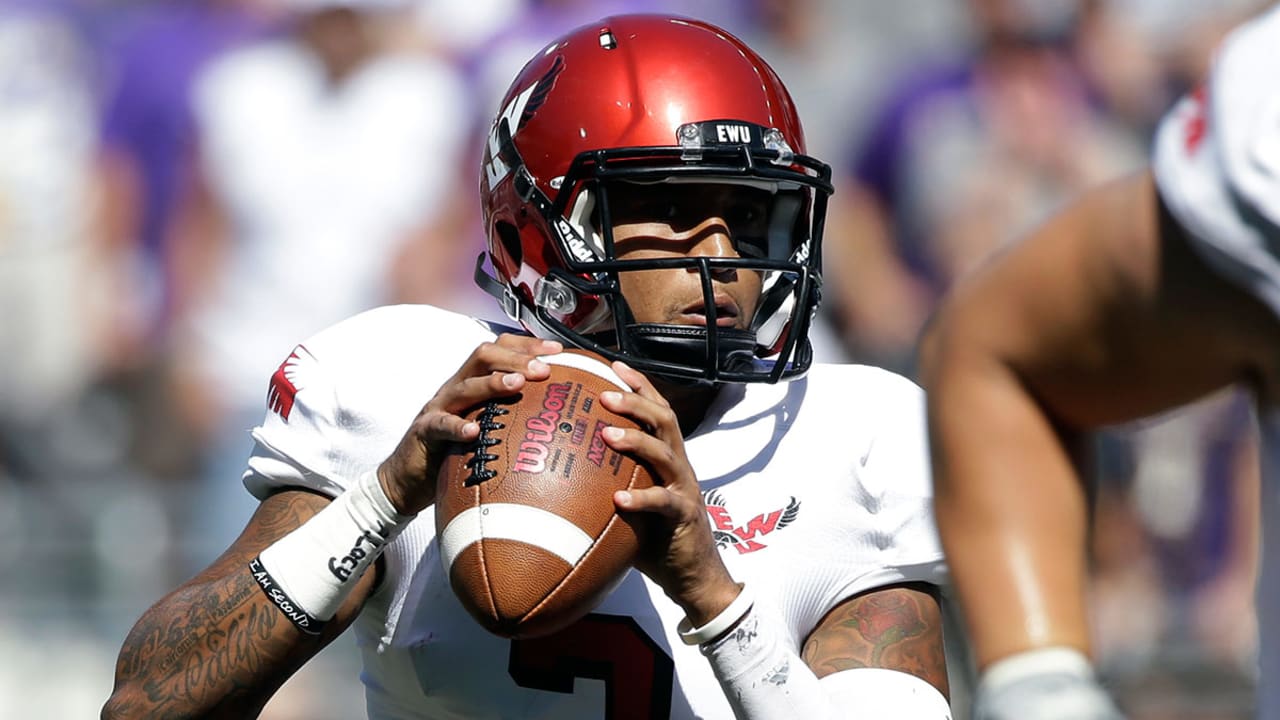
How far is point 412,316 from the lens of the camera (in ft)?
9.13

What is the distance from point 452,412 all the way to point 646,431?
0.80 feet

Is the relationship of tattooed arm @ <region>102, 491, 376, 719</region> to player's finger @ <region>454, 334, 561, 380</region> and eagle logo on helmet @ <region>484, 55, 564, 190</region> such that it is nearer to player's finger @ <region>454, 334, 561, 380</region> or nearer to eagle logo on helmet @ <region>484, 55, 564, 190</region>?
player's finger @ <region>454, 334, 561, 380</region>

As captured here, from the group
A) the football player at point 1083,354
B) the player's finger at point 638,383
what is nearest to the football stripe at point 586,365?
the player's finger at point 638,383

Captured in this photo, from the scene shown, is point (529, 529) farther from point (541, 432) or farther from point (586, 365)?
point (586, 365)

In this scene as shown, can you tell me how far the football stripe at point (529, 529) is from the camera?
2195 millimetres

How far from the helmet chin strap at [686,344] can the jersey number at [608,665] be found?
0.38 metres

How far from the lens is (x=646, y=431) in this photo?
230 cm

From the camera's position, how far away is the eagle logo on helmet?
2.82 meters

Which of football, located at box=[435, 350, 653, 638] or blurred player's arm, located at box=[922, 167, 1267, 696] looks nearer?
blurred player's arm, located at box=[922, 167, 1267, 696]

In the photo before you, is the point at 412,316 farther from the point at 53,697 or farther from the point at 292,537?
the point at 53,697

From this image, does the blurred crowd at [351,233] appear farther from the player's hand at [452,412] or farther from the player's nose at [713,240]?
the player's hand at [452,412]

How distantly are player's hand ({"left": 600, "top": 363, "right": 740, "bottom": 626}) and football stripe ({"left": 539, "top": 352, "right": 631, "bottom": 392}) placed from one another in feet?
0.16

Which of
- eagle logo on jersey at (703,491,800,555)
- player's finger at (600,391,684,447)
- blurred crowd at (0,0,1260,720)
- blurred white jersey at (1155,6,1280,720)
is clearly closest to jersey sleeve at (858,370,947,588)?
eagle logo on jersey at (703,491,800,555)

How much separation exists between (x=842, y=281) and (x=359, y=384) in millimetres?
2935
